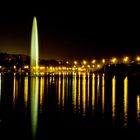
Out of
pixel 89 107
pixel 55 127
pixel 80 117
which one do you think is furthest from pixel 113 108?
pixel 55 127

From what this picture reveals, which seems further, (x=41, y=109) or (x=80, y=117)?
(x=41, y=109)

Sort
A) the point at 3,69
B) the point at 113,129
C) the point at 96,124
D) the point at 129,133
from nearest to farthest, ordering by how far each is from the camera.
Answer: the point at 129,133 < the point at 113,129 < the point at 96,124 < the point at 3,69

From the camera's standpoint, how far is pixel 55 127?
51.2 ft

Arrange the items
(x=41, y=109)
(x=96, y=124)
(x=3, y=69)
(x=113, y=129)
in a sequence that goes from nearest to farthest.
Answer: (x=113, y=129) < (x=96, y=124) < (x=41, y=109) < (x=3, y=69)

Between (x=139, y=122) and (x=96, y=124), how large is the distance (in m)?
2.16

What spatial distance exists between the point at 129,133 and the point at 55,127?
3.54m

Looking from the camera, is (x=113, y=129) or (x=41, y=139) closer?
(x=41, y=139)

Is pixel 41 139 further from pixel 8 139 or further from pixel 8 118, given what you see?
pixel 8 118

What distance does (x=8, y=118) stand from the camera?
18.1 m

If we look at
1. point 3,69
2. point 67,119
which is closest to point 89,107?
point 67,119

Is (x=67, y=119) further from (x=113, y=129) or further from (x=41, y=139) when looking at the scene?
(x=41, y=139)

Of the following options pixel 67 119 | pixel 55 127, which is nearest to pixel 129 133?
pixel 55 127

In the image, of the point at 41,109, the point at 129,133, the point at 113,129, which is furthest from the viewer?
the point at 41,109

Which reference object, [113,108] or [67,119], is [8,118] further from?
[113,108]
